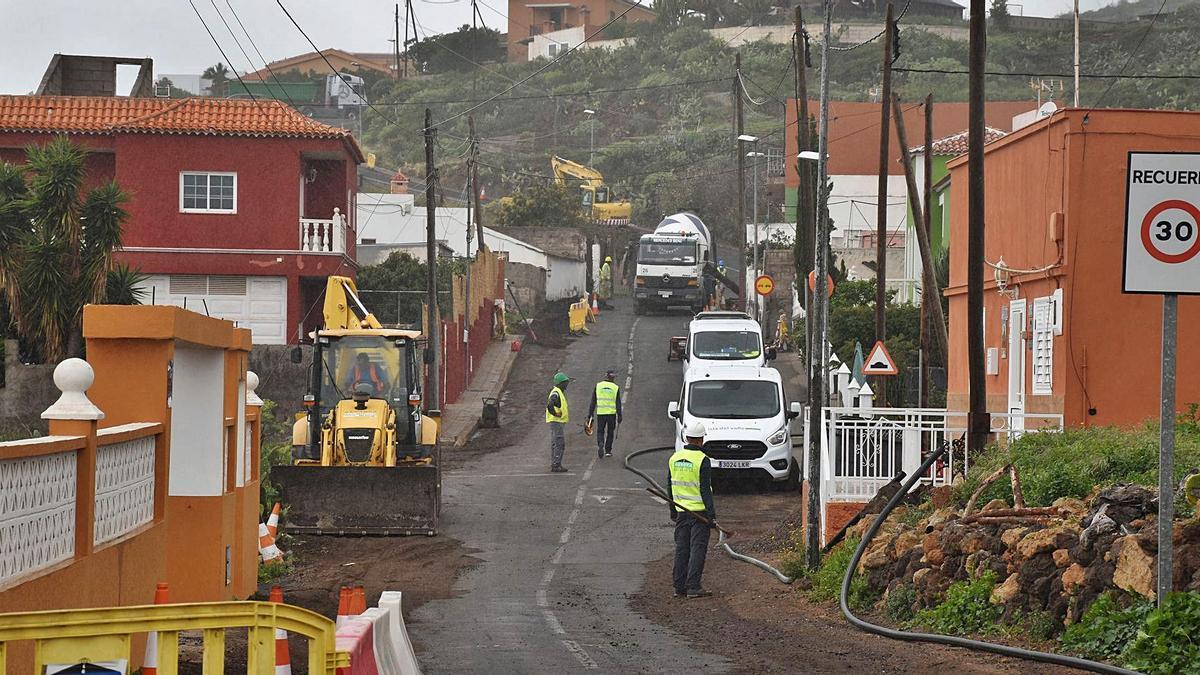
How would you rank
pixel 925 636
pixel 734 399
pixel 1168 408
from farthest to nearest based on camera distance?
1. pixel 734 399
2. pixel 925 636
3. pixel 1168 408

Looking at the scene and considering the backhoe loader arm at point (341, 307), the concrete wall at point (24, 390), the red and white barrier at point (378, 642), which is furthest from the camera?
the concrete wall at point (24, 390)

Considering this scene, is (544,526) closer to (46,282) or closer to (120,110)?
(46,282)

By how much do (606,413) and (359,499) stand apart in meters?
11.4

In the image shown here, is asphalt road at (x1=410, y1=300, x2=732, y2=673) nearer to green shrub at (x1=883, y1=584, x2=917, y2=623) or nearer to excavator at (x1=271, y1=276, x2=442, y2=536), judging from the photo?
excavator at (x1=271, y1=276, x2=442, y2=536)

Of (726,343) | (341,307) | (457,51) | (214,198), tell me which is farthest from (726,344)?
(457,51)

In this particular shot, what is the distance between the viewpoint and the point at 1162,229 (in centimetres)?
849

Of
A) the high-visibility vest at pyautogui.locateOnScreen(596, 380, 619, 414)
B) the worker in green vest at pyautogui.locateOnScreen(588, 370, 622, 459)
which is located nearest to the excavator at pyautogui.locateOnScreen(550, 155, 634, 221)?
the worker in green vest at pyautogui.locateOnScreen(588, 370, 622, 459)

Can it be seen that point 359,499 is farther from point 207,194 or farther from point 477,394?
point 477,394

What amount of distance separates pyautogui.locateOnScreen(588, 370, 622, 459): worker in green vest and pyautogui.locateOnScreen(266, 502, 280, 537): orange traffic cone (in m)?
12.7

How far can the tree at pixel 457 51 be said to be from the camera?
129125 millimetres

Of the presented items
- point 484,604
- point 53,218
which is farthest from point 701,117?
point 484,604

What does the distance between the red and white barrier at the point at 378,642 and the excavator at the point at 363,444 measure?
36.1 ft

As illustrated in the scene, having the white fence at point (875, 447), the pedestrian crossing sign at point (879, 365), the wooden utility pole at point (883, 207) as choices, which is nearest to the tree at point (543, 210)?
the wooden utility pole at point (883, 207)

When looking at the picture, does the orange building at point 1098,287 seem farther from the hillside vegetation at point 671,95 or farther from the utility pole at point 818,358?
the hillside vegetation at point 671,95
